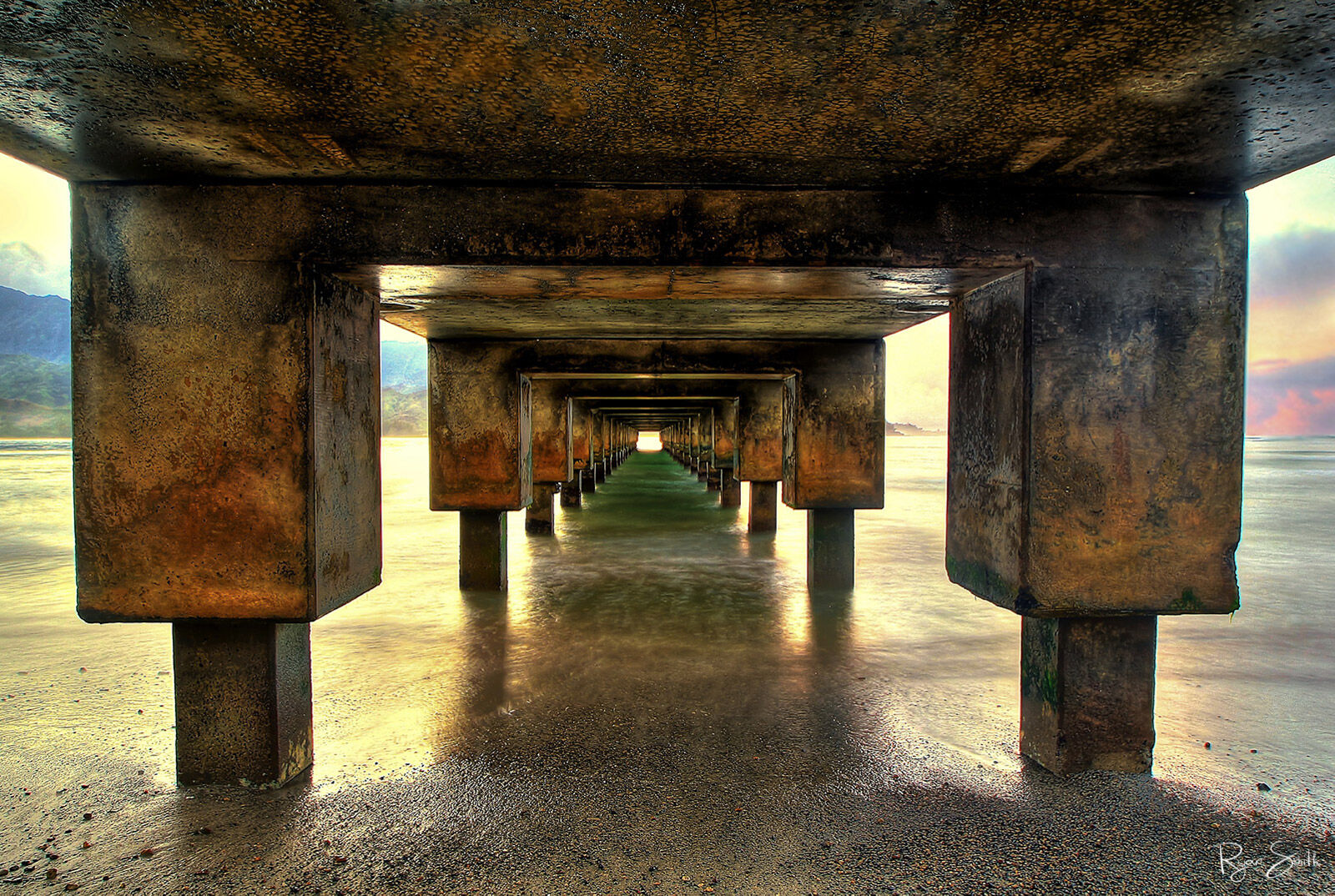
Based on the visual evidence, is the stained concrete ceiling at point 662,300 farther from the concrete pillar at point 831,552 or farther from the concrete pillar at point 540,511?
the concrete pillar at point 540,511

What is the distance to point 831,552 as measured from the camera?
9.27 meters

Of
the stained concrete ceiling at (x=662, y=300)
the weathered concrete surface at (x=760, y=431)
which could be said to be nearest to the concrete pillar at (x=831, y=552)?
the stained concrete ceiling at (x=662, y=300)

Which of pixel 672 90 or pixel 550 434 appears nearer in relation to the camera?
pixel 672 90

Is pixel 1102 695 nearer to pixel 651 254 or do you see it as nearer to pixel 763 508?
pixel 651 254

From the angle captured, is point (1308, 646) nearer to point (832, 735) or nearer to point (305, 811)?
point (832, 735)

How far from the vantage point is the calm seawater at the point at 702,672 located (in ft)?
14.3

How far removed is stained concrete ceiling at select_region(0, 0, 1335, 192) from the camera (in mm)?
2201

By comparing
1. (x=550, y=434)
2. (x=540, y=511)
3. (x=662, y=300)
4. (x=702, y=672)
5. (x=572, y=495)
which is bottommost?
(x=702, y=672)

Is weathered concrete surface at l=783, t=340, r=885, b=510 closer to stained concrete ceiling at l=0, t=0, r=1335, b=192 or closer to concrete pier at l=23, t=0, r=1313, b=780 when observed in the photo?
concrete pier at l=23, t=0, r=1313, b=780

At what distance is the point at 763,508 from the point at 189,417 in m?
11.4

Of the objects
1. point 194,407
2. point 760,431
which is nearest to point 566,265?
point 194,407

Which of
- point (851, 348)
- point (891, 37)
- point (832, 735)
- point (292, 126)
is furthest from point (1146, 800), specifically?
point (851, 348)

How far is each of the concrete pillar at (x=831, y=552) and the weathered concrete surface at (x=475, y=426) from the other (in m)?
4.20

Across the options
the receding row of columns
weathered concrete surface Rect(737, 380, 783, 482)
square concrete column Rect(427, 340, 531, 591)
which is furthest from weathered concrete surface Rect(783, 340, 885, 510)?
the receding row of columns
